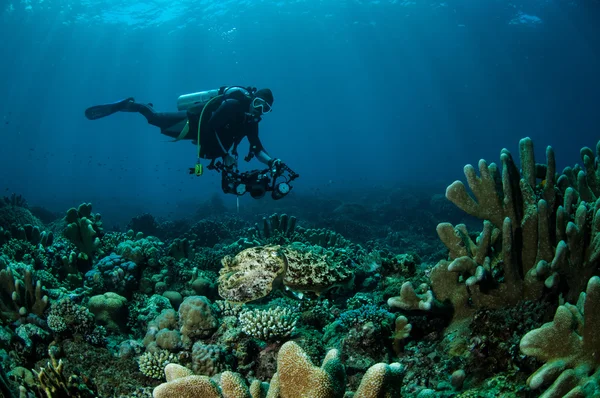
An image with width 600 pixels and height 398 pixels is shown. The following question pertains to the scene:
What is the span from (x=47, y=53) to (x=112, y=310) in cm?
6514

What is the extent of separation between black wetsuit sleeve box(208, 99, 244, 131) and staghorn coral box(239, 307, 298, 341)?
6.03m

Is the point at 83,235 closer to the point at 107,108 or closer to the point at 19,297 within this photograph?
the point at 19,297

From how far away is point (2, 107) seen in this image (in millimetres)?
74688

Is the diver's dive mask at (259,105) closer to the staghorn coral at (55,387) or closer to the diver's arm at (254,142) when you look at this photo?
the diver's arm at (254,142)

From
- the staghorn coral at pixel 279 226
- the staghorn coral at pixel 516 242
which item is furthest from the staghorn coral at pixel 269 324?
the staghorn coral at pixel 279 226

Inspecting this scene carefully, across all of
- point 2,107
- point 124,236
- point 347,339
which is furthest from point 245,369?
point 2,107

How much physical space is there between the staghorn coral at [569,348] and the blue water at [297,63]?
26.2 meters

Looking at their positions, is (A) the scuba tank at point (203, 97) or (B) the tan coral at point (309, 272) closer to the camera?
(B) the tan coral at point (309, 272)

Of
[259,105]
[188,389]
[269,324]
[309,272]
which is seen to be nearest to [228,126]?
[259,105]

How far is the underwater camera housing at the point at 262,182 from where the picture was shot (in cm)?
730

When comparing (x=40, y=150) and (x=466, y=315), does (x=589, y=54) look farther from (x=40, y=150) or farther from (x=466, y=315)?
(x=40, y=150)

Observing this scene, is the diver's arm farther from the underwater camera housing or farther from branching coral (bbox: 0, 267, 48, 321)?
branching coral (bbox: 0, 267, 48, 321)

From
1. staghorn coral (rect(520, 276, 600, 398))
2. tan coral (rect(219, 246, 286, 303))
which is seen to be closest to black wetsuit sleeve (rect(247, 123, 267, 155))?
tan coral (rect(219, 246, 286, 303))

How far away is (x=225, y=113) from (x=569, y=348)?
8.12 m
